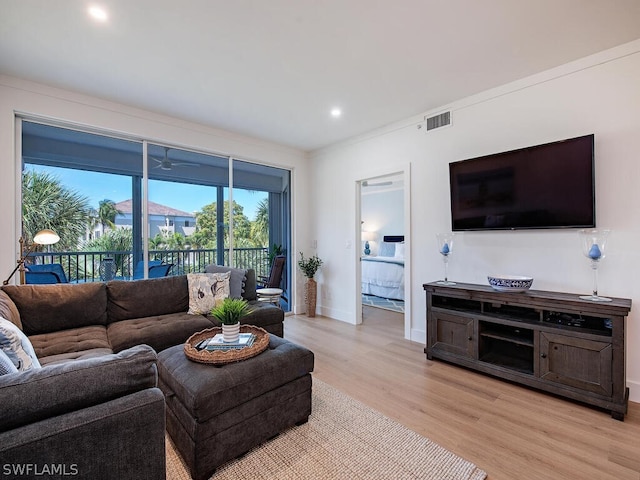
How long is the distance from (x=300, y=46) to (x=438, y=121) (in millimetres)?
1938

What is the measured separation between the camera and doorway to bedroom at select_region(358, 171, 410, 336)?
5.12 m

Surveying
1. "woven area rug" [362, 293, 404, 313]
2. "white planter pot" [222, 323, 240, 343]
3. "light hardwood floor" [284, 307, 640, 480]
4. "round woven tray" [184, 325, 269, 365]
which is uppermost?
"white planter pot" [222, 323, 240, 343]

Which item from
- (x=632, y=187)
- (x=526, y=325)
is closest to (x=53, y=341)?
(x=526, y=325)

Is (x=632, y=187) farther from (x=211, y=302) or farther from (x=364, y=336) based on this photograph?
(x=211, y=302)

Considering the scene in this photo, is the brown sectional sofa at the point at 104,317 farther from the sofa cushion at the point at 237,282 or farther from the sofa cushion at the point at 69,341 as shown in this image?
the sofa cushion at the point at 237,282

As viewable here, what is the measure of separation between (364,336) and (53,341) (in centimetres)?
315

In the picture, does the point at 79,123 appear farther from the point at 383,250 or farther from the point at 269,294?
the point at 383,250

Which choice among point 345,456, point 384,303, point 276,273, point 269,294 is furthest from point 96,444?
point 384,303

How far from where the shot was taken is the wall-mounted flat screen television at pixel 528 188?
2.46 meters

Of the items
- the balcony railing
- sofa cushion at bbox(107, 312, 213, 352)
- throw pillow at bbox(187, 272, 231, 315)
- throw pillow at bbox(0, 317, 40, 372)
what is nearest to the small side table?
the balcony railing

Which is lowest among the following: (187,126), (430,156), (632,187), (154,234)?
(154,234)

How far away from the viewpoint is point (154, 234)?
3777mm

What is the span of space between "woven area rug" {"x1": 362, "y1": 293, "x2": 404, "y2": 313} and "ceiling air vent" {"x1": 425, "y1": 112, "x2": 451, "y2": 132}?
3.00 meters

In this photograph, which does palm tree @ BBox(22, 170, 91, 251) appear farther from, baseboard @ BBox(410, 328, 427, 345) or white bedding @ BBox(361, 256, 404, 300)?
white bedding @ BBox(361, 256, 404, 300)
